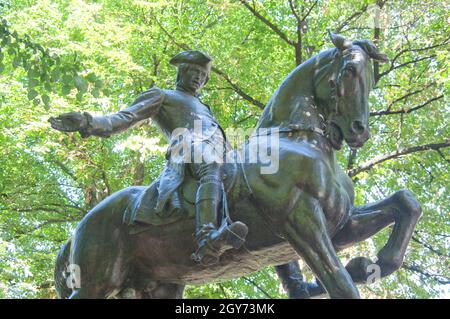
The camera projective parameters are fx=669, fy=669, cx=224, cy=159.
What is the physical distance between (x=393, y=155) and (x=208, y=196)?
847cm

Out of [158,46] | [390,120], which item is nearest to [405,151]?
[390,120]

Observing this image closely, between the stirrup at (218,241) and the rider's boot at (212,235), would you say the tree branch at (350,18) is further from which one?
the stirrup at (218,241)

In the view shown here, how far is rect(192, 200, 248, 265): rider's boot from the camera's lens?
4405 millimetres

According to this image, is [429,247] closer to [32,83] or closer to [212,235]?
[32,83]

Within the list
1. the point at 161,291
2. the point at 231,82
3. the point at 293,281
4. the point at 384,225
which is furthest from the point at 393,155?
the point at 161,291

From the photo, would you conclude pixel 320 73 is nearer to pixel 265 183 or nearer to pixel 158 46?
pixel 265 183

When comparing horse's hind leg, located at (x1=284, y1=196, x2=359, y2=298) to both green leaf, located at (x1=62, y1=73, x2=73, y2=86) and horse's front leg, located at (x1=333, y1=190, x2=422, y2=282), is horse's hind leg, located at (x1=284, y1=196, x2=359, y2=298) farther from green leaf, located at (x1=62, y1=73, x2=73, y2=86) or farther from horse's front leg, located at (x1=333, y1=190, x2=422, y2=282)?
green leaf, located at (x1=62, y1=73, x2=73, y2=86)

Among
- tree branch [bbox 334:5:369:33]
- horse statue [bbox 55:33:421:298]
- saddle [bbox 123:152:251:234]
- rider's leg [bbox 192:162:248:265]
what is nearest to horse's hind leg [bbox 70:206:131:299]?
horse statue [bbox 55:33:421:298]

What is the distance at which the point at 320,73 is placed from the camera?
198 inches

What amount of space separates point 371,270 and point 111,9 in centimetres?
1177

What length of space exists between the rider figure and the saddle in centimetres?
8

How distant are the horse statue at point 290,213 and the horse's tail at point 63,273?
0.4 inches

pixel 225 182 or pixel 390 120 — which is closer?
pixel 225 182

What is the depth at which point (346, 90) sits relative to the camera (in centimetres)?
480
